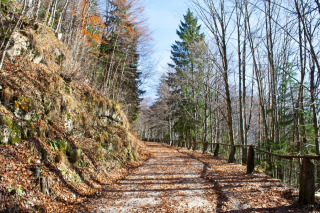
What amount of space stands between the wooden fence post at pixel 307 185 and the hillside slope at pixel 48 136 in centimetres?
482

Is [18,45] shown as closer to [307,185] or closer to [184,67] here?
[307,185]

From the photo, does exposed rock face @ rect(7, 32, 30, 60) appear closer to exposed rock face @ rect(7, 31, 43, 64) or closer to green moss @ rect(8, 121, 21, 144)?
exposed rock face @ rect(7, 31, 43, 64)

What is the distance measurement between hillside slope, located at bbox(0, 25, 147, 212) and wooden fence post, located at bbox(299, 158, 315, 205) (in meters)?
4.82

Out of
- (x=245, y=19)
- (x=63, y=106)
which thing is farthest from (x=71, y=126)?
(x=245, y=19)

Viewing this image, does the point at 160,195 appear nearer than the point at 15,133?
No

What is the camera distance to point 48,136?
568cm

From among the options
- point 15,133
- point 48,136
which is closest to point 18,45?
point 48,136

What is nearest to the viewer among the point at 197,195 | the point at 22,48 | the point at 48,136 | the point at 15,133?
the point at 15,133

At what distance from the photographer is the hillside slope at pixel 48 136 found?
13.2 feet

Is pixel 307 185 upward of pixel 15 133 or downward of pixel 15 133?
downward

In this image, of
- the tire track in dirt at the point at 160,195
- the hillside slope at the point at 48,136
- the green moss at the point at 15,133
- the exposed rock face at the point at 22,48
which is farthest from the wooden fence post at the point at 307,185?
the exposed rock face at the point at 22,48

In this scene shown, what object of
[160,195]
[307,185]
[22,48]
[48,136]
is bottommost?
[160,195]

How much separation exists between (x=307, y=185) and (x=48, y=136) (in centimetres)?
640

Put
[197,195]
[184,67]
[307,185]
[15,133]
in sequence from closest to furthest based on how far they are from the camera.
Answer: [307,185]
[15,133]
[197,195]
[184,67]
